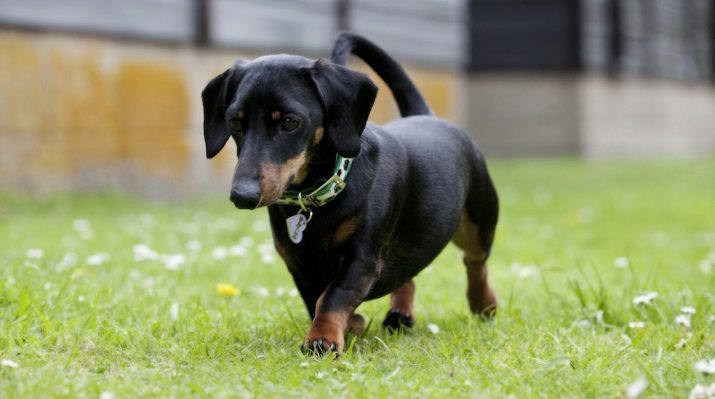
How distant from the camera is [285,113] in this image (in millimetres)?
3084

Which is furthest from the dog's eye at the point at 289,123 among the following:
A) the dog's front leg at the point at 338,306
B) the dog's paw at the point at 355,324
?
the dog's paw at the point at 355,324

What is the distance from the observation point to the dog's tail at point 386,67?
13.1 ft

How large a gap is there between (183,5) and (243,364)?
8.27m

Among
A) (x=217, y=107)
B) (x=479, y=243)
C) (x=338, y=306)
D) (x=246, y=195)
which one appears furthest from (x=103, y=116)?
(x=246, y=195)

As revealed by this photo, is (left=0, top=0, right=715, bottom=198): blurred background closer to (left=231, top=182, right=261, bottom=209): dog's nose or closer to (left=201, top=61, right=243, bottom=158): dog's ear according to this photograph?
(left=201, top=61, right=243, bottom=158): dog's ear

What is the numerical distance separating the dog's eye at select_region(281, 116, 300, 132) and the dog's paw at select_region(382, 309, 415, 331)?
108 cm

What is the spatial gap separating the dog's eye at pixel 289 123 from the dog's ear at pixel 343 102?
15 cm

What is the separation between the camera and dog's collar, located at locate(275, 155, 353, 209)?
3.22m

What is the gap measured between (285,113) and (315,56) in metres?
9.71

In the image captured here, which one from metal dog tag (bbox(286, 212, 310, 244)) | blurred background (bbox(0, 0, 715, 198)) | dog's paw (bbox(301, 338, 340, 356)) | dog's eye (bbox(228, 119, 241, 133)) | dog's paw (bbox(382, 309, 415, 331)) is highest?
dog's eye (bbox(228, 119, 241, 133))

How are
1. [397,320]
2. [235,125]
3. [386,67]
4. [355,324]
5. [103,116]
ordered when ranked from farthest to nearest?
1. [103,116]
2. [386,67]
3. [397,320]
4. [355,324]
5. [235,125]

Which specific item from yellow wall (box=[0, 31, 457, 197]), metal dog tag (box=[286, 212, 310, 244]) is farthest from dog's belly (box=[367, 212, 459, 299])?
yellow wall (box=[0, 31, 457, 197])

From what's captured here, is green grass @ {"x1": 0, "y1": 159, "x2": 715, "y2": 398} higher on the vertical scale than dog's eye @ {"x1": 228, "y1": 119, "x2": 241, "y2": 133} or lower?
lower

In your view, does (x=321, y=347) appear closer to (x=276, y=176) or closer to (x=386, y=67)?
(x=276, y=176)
